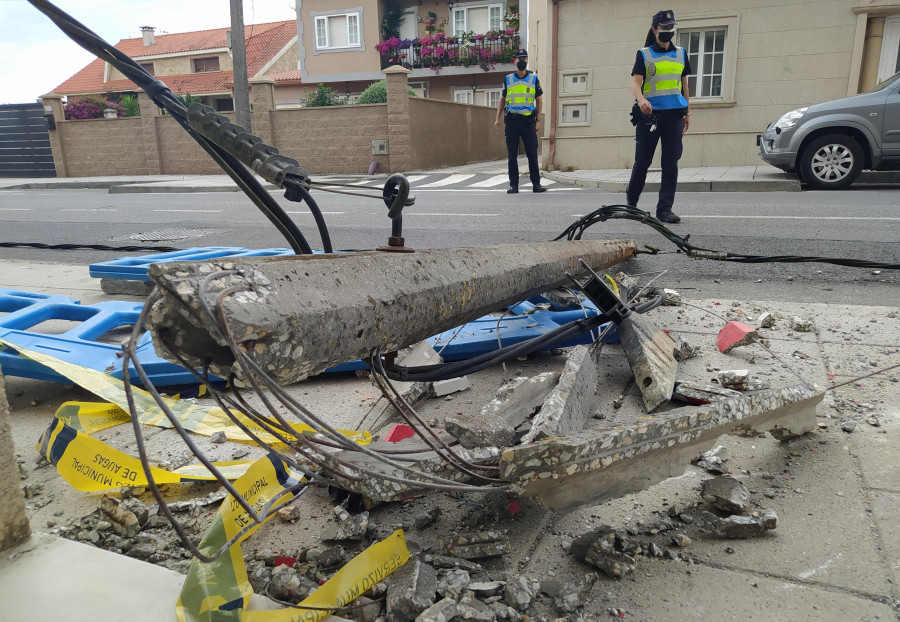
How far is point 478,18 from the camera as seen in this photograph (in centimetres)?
2925

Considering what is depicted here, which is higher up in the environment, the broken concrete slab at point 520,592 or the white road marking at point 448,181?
the broken concrete slab at point 520,592

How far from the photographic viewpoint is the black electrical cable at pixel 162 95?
70.1 inches

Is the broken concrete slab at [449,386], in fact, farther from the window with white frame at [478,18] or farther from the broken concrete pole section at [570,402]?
the window with white frame at [478,18]

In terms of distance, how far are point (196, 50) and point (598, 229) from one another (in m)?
37.4

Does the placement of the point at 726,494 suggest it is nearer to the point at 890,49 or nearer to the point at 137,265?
the point at 137,265

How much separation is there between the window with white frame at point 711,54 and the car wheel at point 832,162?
518 centimetres

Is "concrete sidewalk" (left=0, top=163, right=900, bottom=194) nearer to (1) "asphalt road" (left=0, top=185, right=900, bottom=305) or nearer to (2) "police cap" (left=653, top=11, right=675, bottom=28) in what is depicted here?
(1) "asphalt road" (left=0, top=185, right=900, bottom=305)

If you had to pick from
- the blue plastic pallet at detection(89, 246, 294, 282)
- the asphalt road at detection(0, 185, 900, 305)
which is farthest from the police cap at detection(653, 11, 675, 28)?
the blue plastic pallet at detection(89, 246, 294, 282)

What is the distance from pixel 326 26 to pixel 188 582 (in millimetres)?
32813

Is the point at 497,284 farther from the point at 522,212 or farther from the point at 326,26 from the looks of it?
the point at 326,26

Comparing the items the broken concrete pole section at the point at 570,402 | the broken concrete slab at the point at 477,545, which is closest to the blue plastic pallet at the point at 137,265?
the broken concrete pole section at the point at 570,402

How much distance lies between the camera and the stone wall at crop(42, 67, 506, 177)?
18.4m

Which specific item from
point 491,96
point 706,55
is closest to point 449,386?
point 706,55

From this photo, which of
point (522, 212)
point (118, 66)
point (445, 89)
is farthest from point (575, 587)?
point (445, 89)
